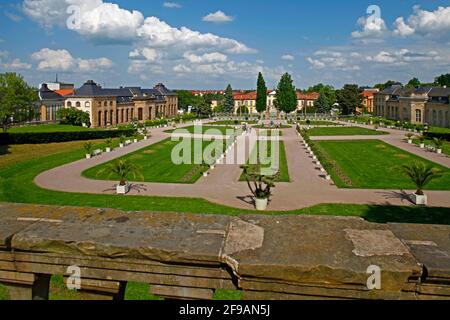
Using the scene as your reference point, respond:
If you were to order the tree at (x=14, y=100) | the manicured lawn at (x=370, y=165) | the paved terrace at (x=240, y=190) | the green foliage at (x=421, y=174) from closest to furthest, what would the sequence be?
the green foliage at (x=421, y=174)
the paved terrace at (x=240, y=190)
the manicured lawn at (x=370, y=165)
the tree at (x=14, y=100)

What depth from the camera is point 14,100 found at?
57188 mm

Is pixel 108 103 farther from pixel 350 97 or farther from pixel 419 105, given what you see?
pixel 350 97

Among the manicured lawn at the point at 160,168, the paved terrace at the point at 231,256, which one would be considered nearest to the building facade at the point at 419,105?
the manicured lawn at the point at 160,168

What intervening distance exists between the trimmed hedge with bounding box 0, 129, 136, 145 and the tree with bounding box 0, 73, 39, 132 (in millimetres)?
7873

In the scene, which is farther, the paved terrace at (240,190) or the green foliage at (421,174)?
the paved terrace at (240,190)

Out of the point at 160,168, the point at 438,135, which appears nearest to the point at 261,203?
the point at 160,168

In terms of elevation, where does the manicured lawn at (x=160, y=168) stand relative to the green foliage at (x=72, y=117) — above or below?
below

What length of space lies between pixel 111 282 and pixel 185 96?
15194 centimetres

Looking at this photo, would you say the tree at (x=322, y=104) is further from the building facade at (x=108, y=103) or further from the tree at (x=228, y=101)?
the building facade at (x=108, y=103)

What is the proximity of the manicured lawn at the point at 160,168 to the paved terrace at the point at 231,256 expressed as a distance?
916 inches

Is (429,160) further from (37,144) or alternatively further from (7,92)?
(7,92)

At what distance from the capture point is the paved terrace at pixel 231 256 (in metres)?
2.68

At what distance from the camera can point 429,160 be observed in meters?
34.8

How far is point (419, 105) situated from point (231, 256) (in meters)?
95.6
